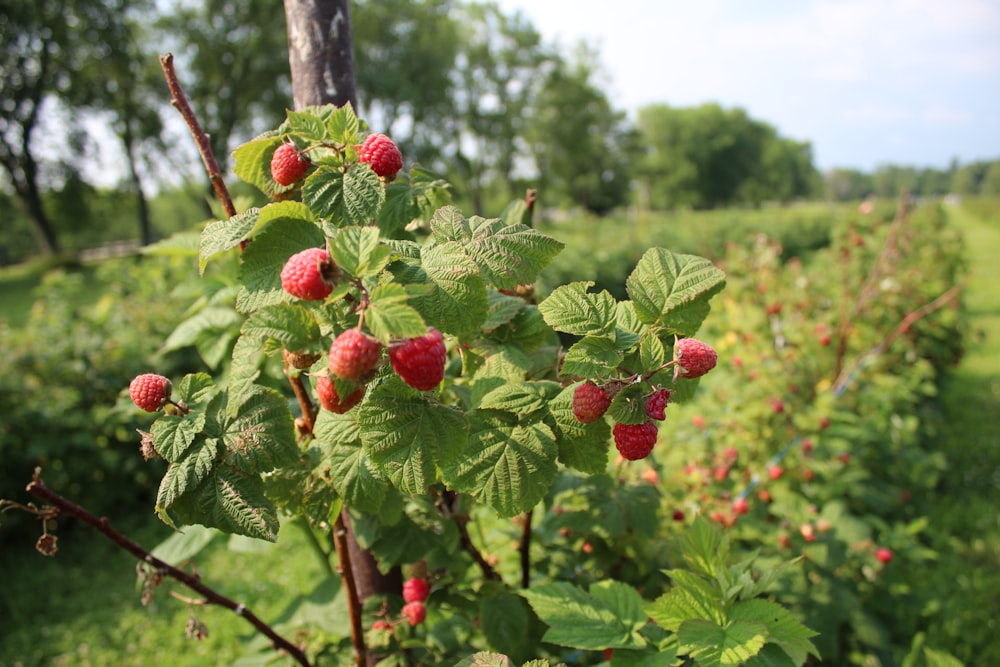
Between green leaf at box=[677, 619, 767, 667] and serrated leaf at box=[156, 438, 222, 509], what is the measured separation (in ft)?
2.38

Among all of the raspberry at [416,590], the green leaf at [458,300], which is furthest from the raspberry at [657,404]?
the raspberry at [416,590]

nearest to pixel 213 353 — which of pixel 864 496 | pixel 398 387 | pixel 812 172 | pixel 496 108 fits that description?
pixel 398 387

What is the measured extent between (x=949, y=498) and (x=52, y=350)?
6353 millimetres

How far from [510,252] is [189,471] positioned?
52 centimetres

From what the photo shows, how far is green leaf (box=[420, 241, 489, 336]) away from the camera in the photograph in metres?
0.73

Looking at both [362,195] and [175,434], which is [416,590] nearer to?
[175,434]

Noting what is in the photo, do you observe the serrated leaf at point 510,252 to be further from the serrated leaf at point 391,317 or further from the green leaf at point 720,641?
the green leaf at point 720,641

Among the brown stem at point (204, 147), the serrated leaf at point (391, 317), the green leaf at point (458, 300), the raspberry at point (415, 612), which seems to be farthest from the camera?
the raspberry at point (415, 612)

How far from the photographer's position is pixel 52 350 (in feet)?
14.5

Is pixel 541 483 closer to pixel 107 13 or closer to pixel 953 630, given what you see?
pixel 953 630

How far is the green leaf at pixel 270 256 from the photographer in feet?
2.55

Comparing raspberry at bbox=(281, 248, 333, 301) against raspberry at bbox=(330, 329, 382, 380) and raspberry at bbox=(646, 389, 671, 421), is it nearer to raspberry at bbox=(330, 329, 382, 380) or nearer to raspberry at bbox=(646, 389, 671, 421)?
raspberry at bbox=(330, 329, 382, 380)

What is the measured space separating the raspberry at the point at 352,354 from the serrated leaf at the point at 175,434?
0.32 metres

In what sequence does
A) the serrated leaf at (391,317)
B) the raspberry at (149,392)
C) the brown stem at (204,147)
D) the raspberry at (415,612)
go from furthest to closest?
the raspberry at (415,612) < the brown stem at (204,147) < the raspberry at (149,392) < the serrated leaf at (391,317)
